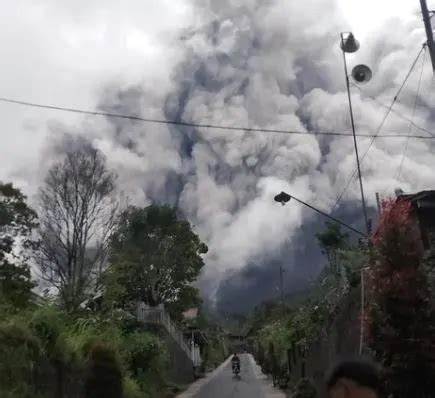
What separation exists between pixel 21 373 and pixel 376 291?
18.6ft

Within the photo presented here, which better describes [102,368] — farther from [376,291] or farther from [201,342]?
[201,342]

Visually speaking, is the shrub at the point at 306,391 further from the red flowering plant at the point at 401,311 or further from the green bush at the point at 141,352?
the green bush at the point at 141,352

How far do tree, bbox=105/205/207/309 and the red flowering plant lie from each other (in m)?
29.5

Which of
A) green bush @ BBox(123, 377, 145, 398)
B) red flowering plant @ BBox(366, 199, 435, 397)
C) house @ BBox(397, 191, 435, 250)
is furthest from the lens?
green bush @ BBox(123, 377, 145, 398)

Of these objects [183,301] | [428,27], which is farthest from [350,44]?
[183,301]

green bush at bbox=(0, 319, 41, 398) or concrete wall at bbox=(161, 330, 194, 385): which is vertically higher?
concrete wall at bbox=(161, 330, 194, 385)

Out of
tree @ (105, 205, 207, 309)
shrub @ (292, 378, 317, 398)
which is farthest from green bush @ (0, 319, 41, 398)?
tree @ (105, 205, 207, 309)

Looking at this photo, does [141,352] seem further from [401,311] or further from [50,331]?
[401,311]

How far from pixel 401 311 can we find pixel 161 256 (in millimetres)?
32346

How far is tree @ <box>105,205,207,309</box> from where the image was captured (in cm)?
3916

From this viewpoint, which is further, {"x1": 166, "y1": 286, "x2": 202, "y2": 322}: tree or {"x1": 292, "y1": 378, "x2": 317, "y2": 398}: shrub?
{"x1": 166, "y1": 286, "x2": 202, "y2": 322}: tree

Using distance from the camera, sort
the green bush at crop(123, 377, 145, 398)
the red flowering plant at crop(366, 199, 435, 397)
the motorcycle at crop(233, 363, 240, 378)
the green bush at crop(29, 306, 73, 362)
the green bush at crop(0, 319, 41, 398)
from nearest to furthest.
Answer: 1. the green bush at crop(0, 319, 41, 398)
2. the red flowering plant at crop(366, 199, 435, 397)
3. the green bush at crop(29, 306, 73, 362)
4. the green bush at crop(123, 377, 145, 398)
5. the motorcycle at crop(233, 363, 240, 378)

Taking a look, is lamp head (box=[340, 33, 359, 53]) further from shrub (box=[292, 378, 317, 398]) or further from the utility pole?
shrub (box=[292, 378, 317, 398])

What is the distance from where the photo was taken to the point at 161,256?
4041cm
